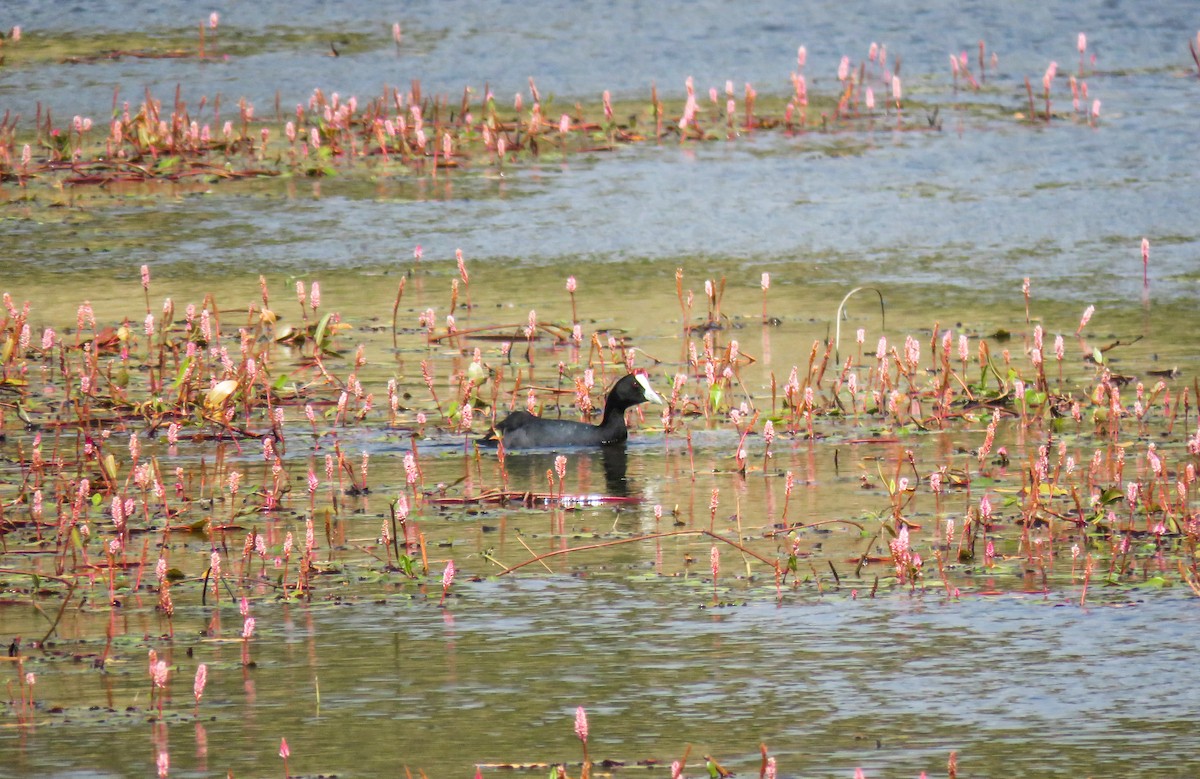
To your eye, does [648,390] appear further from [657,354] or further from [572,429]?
[657,354]

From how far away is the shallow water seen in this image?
6.11 meters

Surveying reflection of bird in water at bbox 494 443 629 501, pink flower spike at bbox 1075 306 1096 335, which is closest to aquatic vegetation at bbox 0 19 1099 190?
pink flower spike at bbox 1075 306 1096 335

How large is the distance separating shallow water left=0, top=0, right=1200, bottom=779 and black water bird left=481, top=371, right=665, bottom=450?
16cm

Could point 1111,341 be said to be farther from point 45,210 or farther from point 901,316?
point 45,210

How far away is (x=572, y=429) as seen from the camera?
11016 mm

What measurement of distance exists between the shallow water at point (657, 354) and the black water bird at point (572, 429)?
16 cm

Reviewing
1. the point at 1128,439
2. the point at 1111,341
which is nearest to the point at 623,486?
the point at 1128,439

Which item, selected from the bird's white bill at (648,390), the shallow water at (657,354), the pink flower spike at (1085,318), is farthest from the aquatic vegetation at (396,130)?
the bird's white bill at (648,390)

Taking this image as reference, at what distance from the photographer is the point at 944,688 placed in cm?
634

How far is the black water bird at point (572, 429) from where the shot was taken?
1089 cm

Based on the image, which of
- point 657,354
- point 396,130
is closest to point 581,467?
point 657,354

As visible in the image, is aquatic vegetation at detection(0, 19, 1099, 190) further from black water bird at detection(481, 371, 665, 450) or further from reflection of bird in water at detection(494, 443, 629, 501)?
reflection of bird in water at detection(494, 443, 629, 501)

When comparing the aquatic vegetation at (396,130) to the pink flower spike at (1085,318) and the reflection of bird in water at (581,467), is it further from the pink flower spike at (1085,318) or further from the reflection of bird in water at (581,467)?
the reflection of bird in water at (581,467)

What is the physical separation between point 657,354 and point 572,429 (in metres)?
2.24
